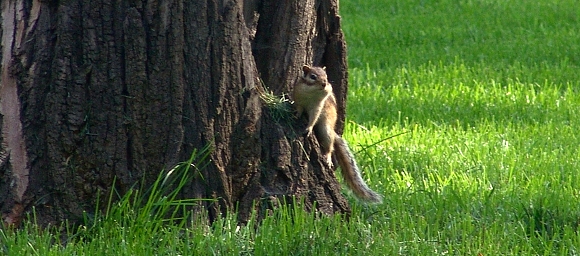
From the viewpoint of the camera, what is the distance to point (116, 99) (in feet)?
14.1

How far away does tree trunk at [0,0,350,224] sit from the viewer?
4262mm

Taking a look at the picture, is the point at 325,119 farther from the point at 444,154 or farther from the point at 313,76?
the point at 444,154

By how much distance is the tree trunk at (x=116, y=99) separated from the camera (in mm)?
4262

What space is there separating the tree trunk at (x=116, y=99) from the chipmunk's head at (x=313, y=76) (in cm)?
43

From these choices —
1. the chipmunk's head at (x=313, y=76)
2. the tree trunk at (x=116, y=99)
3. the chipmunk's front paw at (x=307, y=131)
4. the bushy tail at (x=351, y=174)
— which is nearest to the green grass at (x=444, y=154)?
the bushy tail at (x=351, y=174)

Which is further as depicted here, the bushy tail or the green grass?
the bushy tail

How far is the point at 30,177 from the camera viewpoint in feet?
14.3

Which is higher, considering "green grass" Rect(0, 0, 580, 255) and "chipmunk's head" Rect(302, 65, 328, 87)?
"chipmunk's head" Rect(302, 65, 328, 87)

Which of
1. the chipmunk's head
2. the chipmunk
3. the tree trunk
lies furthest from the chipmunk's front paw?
the tree trunk

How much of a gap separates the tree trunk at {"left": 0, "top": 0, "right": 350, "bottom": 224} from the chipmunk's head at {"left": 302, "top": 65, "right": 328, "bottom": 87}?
43 cm

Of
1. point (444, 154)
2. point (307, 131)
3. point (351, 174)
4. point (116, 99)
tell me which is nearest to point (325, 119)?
point (307, 131)

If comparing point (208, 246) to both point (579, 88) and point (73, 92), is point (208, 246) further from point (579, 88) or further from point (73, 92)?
point (579, 88)

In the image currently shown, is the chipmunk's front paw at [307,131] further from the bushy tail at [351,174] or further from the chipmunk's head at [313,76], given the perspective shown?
the bushy tail at [351,174]

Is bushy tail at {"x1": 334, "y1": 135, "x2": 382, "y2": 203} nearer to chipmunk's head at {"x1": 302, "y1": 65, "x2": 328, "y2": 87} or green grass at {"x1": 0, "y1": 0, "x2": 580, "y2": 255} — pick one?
green grass at {"x1": 0, "y1": 0, "x2": 580, "y2": 255}
